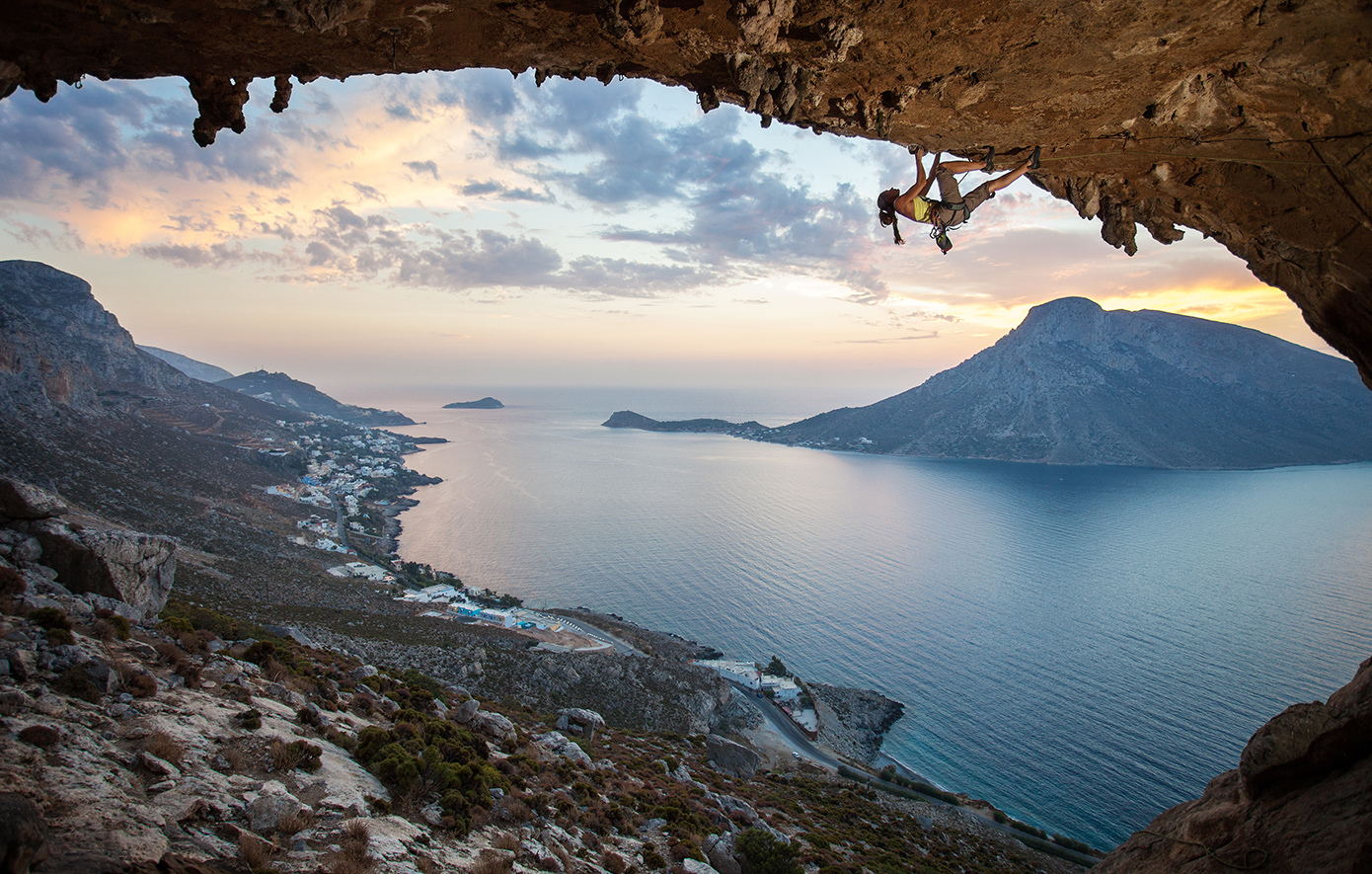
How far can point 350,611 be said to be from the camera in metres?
31.5

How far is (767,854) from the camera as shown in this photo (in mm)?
11461

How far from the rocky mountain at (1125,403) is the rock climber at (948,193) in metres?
148

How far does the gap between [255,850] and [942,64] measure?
31.6 ft

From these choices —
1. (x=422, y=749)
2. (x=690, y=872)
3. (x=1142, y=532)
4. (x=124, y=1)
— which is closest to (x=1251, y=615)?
(x=1142, y=532)

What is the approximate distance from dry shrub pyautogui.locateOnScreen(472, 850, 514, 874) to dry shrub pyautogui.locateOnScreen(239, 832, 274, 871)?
2.51 meters

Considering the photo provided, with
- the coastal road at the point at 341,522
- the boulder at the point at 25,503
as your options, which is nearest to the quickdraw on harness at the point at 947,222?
the boulder at the point at 25,503

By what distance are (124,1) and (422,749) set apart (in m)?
10.8

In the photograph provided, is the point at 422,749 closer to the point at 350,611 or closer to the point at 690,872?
the point at 690,872

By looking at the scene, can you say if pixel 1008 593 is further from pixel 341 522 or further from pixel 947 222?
pixel 341 522

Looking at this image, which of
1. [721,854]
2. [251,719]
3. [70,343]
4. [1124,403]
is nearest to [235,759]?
[251,719]

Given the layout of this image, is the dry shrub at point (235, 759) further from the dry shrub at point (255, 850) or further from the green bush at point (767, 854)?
the green bush at point (767, 854)

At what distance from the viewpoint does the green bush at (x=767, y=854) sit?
11.1 m

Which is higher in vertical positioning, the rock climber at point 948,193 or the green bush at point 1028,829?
the rock climber at point 948,193

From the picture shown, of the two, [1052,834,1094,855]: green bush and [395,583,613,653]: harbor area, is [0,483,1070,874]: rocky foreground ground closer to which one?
[1052,834,1094,855]: green bush
